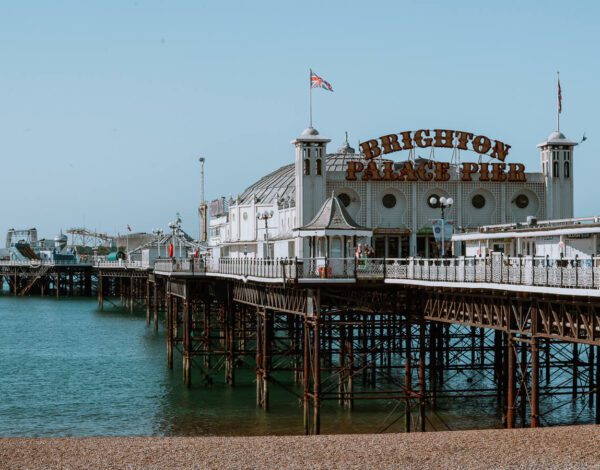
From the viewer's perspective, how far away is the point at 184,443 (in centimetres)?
2853

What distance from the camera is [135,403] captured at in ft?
162

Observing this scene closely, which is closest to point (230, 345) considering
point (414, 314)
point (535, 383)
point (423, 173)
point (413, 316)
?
point (423, 173)

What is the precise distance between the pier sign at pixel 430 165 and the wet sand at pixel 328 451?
30047mm

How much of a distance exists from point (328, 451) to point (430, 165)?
34075 millimetres

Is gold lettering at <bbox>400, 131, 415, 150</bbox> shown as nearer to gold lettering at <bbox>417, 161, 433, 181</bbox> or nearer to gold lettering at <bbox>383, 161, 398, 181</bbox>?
gold lettering at <bbox>417, 161, 433, 181</bbox>

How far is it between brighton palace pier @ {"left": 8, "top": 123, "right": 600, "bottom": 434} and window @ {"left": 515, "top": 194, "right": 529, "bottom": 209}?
0.36 feet

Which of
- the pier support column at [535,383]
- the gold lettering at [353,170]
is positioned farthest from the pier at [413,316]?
the gold lettering at [353,170]

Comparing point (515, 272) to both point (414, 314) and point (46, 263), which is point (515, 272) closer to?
point (414, 314)

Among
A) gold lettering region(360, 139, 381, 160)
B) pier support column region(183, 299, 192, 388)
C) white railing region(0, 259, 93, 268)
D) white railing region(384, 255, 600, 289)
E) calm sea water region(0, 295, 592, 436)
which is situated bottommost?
calm sea water region(0, 295, 592, 436)

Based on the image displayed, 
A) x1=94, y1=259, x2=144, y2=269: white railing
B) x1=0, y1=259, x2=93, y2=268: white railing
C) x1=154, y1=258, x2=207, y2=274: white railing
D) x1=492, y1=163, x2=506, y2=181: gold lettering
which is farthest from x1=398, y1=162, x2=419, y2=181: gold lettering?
x1=0, y1=259, x2=93, y2=268: white railing

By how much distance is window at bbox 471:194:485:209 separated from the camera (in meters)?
60.3

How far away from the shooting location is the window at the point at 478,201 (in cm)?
6034

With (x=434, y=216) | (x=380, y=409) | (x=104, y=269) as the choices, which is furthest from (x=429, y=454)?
(x=104, y=269)

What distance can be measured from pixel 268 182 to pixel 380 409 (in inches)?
1381
